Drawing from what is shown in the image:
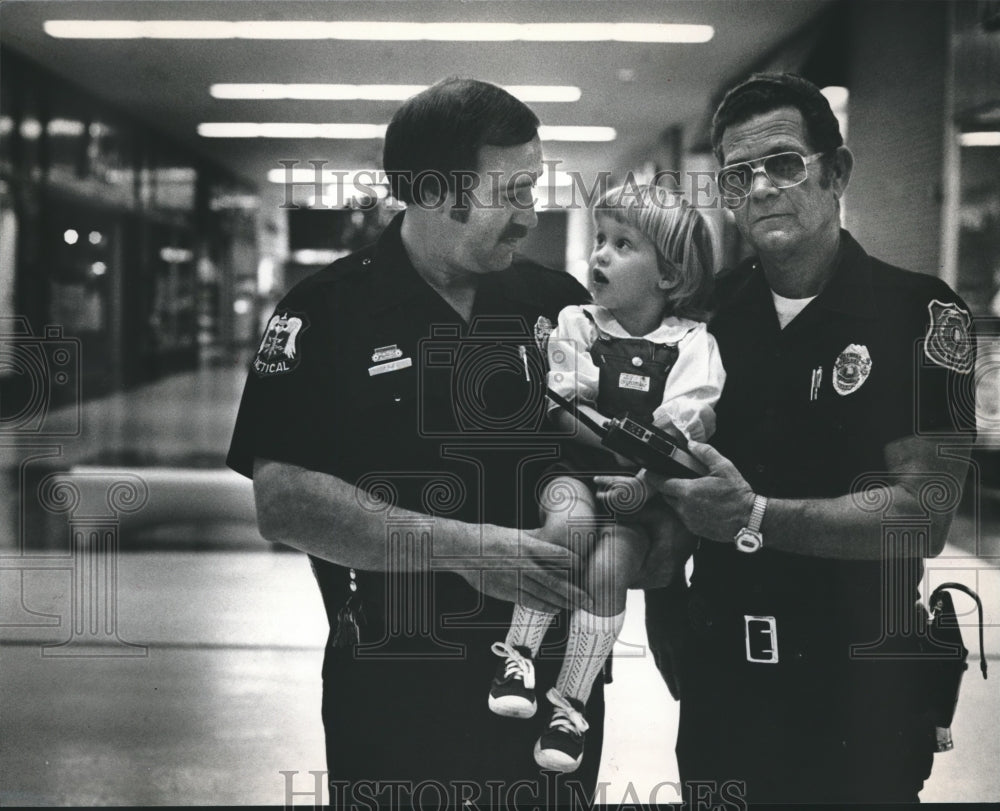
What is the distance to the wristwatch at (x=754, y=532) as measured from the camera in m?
2.54

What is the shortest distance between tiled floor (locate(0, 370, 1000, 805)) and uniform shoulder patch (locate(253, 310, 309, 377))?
0.63 feet

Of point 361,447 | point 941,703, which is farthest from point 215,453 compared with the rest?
point 941,703

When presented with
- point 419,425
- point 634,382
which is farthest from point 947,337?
point 419,425

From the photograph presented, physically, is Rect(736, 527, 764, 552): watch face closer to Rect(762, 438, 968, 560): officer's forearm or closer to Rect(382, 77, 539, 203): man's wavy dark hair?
Rect(762, 438, 968, 560): officer's forearm

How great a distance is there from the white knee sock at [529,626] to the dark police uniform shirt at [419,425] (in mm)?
34

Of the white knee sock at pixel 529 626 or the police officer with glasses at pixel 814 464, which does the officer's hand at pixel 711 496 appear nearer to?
the police officer with glasses at pixel 814 464

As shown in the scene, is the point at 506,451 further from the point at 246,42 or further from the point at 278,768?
the point at 278,768

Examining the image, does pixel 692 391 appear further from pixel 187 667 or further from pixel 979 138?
pixel 187 667

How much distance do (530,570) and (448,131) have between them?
1023 mm

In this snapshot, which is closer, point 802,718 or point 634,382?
point 634,382

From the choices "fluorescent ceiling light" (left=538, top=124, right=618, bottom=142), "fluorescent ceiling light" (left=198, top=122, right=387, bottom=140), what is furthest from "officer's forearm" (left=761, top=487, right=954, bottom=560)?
"fluorescent ceiling light" (left=198, top=122, right=387, bottom=140)

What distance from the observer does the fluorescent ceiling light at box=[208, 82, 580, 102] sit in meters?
2.63

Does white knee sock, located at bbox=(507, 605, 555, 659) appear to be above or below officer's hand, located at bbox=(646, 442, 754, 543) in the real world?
below

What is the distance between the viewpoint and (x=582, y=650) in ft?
8.35
